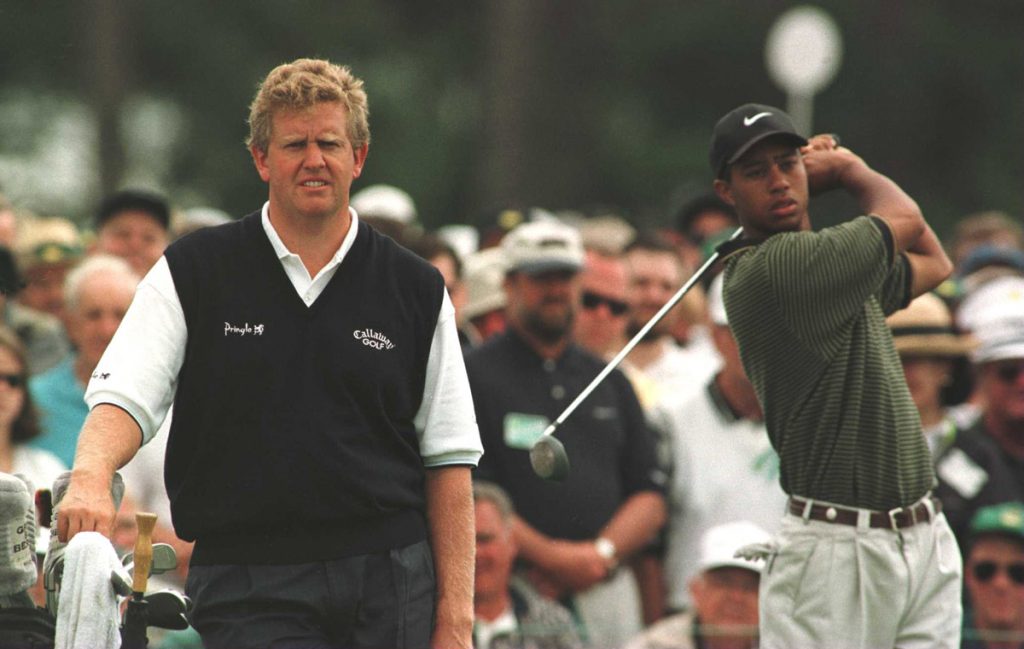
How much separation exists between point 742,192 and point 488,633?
2.75 m

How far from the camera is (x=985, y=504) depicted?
8500mm

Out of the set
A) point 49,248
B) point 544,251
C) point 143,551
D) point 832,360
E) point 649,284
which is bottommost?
point 143,551

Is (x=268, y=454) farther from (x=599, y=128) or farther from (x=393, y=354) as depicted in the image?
(x=599, y=128)

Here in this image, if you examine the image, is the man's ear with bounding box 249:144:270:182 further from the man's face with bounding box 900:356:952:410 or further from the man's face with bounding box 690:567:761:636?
the man's face with bounding box 900:356:952:410

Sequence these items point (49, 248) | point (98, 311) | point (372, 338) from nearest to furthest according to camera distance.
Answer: point (372, 338), point (98, 311), point (49, 248)

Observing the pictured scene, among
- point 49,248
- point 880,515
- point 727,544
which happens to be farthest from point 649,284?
point 880,515

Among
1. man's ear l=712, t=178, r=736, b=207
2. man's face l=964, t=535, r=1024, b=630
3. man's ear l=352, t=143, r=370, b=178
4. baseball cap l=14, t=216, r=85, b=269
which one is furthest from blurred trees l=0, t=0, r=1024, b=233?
man's ear l=352, t=143, r=370, b=178

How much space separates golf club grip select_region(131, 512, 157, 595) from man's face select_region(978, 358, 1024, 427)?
4960 mm

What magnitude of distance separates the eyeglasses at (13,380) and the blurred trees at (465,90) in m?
16.2

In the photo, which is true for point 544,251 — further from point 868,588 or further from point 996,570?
point 868,588

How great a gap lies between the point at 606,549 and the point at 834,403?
9.33 feet

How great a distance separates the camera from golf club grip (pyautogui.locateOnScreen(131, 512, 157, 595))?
16.2 feet

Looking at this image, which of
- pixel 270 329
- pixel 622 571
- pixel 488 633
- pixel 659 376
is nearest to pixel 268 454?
pixel 270 329

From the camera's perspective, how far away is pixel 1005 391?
8992 millimetres
